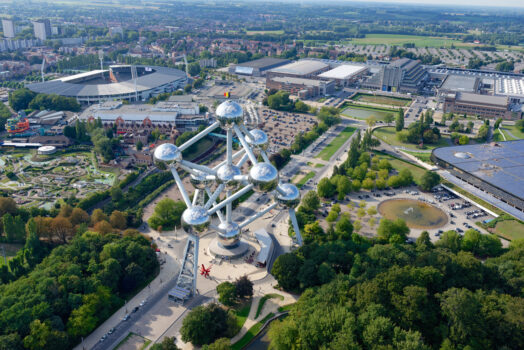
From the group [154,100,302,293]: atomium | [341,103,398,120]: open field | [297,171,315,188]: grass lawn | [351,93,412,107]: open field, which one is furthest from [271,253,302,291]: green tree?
[351,93,412,107]: open field

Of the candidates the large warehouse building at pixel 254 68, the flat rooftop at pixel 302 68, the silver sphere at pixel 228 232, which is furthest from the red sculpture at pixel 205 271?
the large warehouse building at pixel 254 68

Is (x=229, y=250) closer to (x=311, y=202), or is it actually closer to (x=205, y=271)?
(x=205, y=271)

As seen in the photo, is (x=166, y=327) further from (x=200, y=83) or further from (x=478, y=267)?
(x=200, y=83)

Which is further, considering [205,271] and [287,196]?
[205,271]

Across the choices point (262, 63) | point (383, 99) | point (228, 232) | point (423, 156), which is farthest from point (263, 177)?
point (262, 63)

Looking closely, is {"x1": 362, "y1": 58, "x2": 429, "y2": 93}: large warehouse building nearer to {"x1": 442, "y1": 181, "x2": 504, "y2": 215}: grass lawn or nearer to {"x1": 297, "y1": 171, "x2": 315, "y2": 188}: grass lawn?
{"x1": 442, "y1": 181, "x2": 504, "y2": 215}: grass lawn

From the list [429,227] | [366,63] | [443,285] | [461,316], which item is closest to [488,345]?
[461,316]
